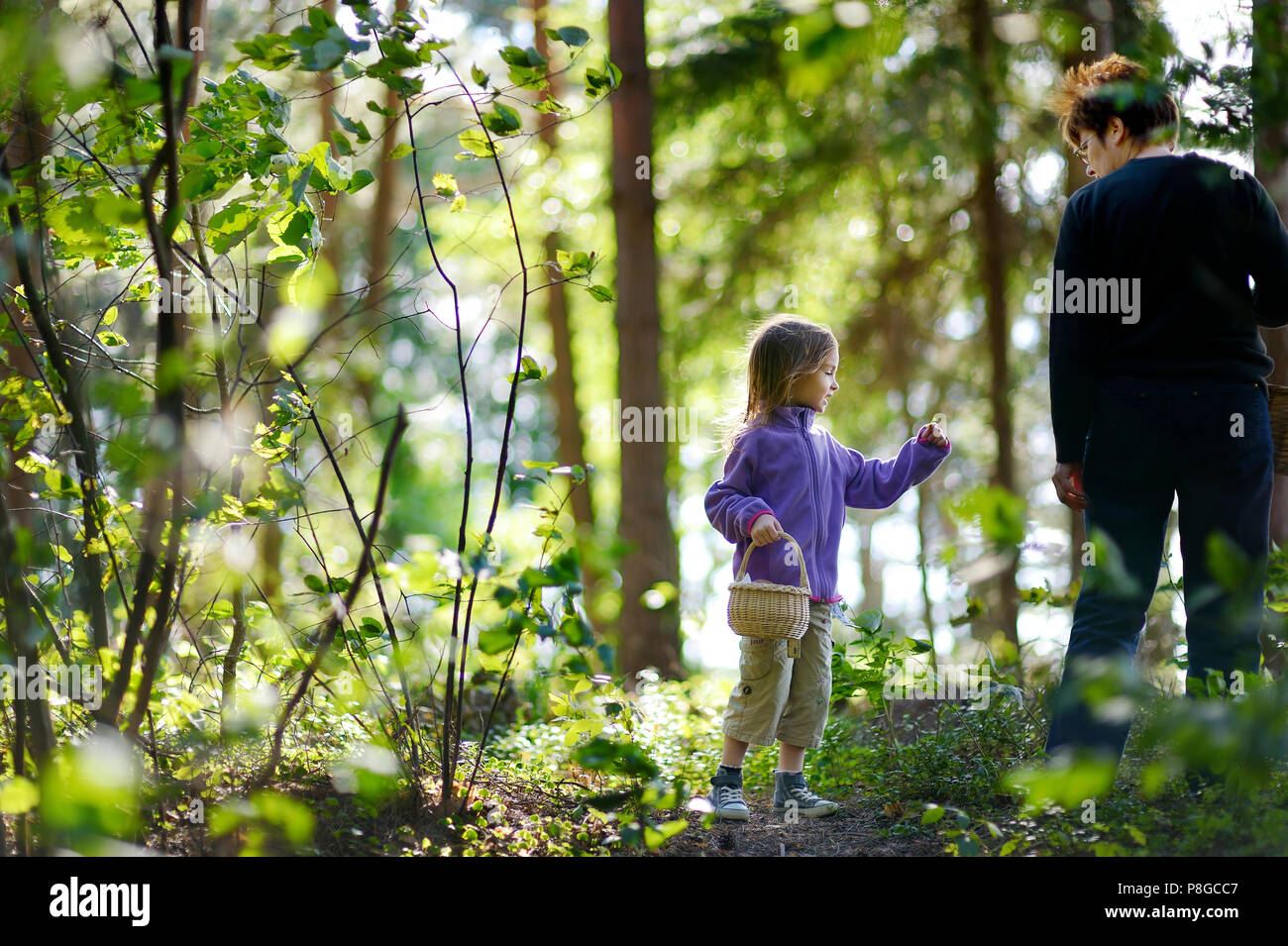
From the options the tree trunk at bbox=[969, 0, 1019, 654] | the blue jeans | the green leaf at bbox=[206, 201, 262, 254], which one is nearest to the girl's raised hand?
the blue jeans

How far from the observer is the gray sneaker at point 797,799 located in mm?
3367

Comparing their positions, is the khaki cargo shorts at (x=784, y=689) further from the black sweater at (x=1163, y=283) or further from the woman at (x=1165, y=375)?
the black sweater at (x=1163, y=283)

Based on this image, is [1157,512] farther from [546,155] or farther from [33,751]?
[546,155]

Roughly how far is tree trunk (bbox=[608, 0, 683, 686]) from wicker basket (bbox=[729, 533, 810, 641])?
11.2 ft

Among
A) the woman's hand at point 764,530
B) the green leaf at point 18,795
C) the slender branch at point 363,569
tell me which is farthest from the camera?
the woman's hand at point 764,530

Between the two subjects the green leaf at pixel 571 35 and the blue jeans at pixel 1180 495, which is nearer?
the green leaf at pixel 571 35

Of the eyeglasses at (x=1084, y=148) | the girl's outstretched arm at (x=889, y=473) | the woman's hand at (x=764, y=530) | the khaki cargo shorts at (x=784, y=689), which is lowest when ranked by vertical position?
the khaki cargo shorts at (x=784, y=689)

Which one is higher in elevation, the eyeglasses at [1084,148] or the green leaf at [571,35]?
the eyeglasses at [1084,148]

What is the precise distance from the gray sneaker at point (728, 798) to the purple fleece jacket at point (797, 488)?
71 centimetres

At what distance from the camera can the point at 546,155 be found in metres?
10.0

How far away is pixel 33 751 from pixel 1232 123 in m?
3.73

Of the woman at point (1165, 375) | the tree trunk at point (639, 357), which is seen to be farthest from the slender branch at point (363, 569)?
the tree trunk at point (639, 357)

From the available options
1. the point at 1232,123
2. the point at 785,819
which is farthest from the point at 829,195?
the point at 785,819

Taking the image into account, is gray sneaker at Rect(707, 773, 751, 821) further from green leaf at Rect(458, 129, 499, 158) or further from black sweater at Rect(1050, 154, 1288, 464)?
green leaf at Rect(458, 129, 499, 158)
